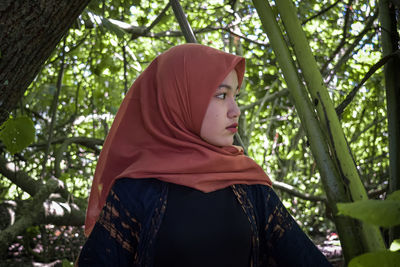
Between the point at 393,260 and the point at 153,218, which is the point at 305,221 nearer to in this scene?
the point at 153,218

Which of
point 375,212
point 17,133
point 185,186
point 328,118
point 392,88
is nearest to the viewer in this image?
point 375,212

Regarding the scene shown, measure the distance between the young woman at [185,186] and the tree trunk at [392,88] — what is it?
13.1 inches

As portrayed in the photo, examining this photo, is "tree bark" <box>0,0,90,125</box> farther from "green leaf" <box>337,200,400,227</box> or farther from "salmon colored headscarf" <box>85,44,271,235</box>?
"green leaf" <box>337,200,400,227</box>

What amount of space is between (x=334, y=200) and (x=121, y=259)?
594 millimetres

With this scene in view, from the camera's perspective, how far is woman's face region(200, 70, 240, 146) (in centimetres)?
136

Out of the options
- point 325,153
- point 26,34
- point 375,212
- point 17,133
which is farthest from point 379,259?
point 17,133

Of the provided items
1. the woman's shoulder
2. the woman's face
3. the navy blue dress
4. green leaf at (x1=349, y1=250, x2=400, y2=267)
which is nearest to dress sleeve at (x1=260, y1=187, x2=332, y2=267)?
the navy blue dress

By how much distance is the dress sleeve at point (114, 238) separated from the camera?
4.07 feet

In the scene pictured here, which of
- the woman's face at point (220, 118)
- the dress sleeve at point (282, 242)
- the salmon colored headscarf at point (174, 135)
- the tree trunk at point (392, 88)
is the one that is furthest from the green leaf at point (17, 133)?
the tree trunk at point (392, 88)

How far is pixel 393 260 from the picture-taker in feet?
2.06

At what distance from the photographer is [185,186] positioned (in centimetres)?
132

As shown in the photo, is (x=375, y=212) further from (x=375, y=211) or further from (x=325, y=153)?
(x=325, y=153)

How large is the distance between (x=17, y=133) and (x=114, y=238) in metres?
0.53

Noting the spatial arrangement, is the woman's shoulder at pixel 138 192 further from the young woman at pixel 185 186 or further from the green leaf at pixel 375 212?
the green leaf at pixel 375 212
